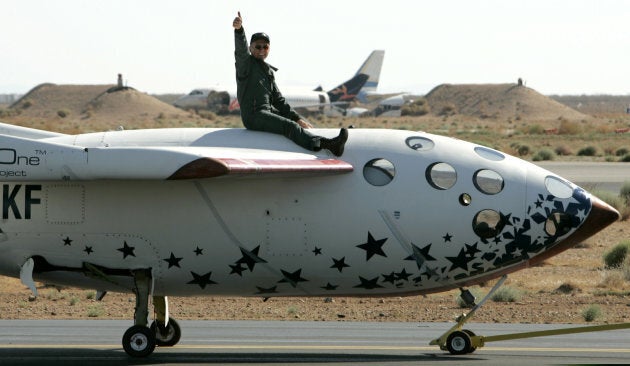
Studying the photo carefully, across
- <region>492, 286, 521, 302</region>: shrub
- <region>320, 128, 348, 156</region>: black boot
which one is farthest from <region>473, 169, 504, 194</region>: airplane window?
<region>492, 286, 521, 302</region>: shrub

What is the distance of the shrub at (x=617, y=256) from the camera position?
88.8 feet

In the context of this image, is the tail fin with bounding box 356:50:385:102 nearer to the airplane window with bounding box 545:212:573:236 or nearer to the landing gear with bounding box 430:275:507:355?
the landing gear with bounding box 430:275:507:355

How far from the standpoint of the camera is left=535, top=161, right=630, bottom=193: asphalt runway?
4575 cm

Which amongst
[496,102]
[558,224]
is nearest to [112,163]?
[558,224]

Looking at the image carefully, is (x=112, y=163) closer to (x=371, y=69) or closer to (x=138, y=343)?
(x=138, y=343)

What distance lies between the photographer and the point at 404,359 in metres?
14.0

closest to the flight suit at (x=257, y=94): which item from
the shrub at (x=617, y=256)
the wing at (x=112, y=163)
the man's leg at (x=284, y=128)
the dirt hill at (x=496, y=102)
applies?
the man's leg at (x=284, y=128)

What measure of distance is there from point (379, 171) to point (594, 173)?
4068cm

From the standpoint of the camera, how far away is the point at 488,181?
13.8 metres

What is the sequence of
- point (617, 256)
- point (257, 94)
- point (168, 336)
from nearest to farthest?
1. point (257, 94)
2. point (168, 336)
3. point (617, 256)

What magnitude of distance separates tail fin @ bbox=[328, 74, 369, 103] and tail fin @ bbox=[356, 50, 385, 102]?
12.1 feet

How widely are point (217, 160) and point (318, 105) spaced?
122823 mm

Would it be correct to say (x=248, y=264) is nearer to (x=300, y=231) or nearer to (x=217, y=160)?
(x=300, y=231)

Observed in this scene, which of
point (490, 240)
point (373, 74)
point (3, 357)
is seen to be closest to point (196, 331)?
point (3, 357)
